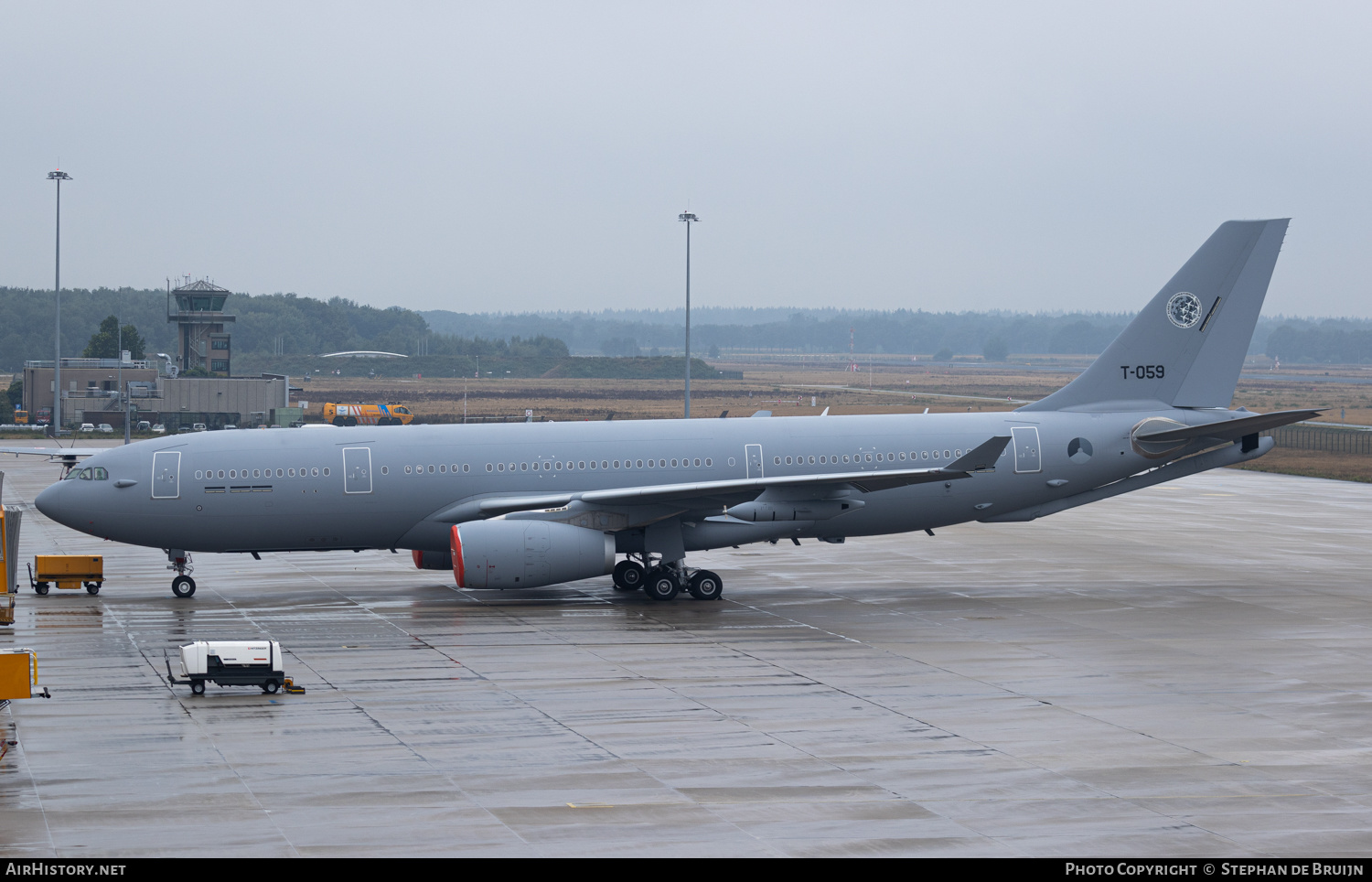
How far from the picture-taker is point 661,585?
2933cm

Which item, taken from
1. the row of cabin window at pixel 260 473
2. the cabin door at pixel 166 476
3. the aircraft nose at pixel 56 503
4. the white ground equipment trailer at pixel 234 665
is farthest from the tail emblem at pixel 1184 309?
the aircraft nose at pixel 56 503

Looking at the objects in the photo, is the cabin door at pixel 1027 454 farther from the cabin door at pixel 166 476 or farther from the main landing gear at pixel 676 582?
the cabin door at pixel 166 476

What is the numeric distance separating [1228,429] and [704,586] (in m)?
12.0

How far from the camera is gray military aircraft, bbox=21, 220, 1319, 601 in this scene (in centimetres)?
2859

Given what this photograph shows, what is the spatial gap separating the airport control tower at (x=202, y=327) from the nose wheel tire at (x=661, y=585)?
85.2 metres

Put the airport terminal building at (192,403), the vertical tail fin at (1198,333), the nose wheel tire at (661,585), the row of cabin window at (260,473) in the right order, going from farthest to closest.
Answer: the airport terminal building at (192,403)
the vertical tail fin at (1198,333)
the nose wheel tire at (661,585)
the row of cabin window at (260,473)

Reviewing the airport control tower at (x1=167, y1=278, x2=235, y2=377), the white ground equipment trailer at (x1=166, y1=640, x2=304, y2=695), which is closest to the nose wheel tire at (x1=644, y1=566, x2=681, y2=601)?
the white ground equipment trailer at (x1=166, y1=640, x2=304, y2=695)

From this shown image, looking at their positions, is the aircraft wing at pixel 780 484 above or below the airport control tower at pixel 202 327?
below

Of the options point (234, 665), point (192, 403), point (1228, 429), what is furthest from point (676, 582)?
point (192, 403)

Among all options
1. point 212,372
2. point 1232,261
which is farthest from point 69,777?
point 212,372

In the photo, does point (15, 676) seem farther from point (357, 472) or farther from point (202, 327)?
point (202, 327)

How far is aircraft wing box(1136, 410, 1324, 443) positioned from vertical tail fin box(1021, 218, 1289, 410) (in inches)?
57.9

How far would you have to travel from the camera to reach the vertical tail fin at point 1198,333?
32.2 m
